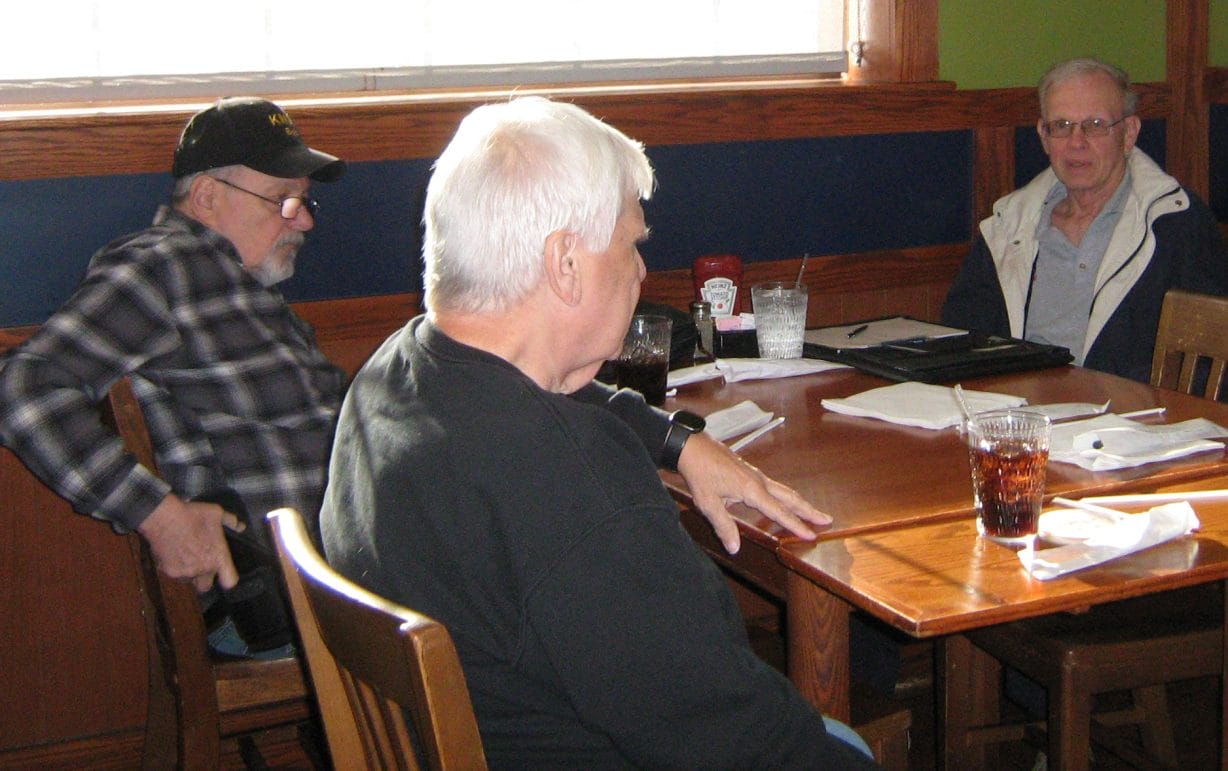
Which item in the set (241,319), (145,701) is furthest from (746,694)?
(145,701)

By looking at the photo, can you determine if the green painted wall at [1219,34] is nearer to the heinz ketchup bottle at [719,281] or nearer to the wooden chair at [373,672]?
the heinz ketchup bottle at [719,281]

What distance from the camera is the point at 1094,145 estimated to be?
2.99 m

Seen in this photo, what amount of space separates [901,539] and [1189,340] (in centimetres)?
118

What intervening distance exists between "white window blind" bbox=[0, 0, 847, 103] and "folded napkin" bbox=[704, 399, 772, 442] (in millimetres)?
1249

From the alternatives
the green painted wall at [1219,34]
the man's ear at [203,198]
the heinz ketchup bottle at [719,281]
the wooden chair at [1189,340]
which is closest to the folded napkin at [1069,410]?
the wooden chair at [1189,340]

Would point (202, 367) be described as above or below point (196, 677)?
above

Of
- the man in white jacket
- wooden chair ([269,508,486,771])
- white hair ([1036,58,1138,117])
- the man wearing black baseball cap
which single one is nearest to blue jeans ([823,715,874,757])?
wooden chair ([269,508,486,771])

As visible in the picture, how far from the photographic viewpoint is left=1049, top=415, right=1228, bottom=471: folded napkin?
1741 mm

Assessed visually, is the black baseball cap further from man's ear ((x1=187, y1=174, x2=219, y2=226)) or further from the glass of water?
the glass of water

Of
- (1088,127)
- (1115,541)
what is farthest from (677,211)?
(1115,541)

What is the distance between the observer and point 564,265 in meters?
1.25

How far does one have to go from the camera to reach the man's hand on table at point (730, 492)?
1.56 meters

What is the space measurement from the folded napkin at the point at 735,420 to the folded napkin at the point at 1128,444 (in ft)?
1.42

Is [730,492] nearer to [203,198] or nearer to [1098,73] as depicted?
[203,198]
